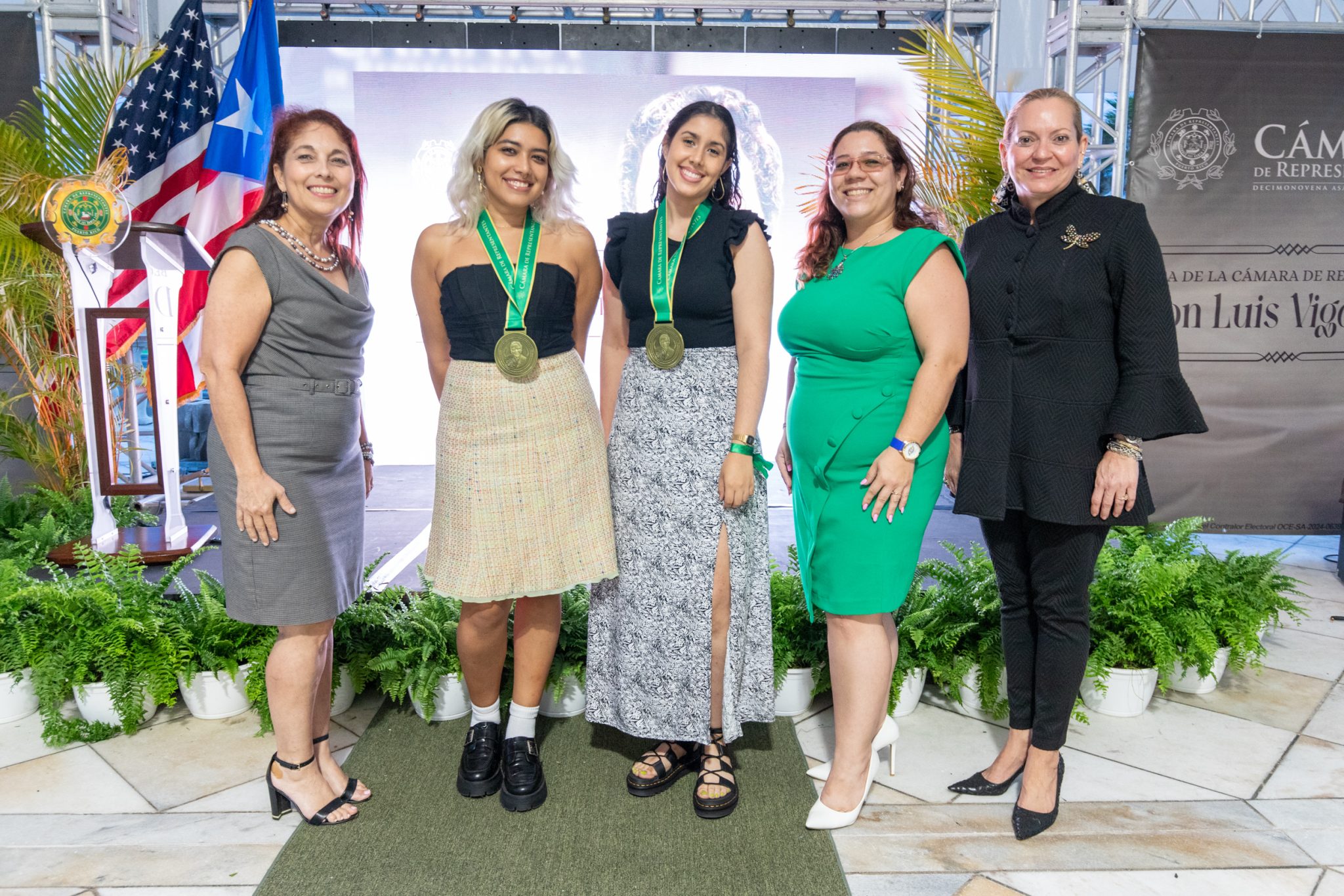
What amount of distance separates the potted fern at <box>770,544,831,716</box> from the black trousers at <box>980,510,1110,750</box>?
2.35 ft

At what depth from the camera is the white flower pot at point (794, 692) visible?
3.07m

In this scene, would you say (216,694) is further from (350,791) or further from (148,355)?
(148,355)

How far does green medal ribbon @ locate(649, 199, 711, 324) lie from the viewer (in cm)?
229

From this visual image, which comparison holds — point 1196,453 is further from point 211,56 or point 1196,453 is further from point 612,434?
point 211,56

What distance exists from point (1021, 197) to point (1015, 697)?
4.28 ft

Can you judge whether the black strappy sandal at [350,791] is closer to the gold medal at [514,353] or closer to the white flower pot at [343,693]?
the white flower pot at [343,693]

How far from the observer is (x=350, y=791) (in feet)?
8.29

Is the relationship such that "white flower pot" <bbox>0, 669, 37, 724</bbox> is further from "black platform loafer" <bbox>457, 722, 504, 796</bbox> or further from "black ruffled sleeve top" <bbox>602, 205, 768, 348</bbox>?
"black ruffled sleeve top" <bbox>602, 205, 768, 348</bbox>

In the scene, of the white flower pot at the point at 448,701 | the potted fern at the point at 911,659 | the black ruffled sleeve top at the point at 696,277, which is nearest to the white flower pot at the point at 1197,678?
the potted fern at the point at 911,659

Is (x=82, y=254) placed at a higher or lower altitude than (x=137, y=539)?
higher

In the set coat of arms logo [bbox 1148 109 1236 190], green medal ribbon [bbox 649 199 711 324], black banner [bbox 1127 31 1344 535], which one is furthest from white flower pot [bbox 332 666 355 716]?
coat of arms logo [bbox 1148 109 1236 190]

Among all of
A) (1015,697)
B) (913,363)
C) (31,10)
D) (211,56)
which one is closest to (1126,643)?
(1015,697)

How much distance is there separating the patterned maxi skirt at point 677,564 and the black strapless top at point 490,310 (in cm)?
23

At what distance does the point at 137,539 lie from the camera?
4.25 metres
